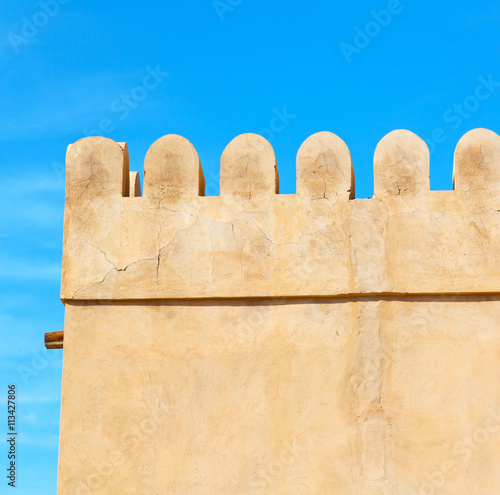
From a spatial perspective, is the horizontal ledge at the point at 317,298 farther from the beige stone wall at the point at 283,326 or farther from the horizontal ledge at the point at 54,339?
the horizontal ledge at the point at 54,339

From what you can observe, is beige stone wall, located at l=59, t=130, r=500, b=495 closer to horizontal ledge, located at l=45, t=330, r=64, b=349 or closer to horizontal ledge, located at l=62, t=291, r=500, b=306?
horizontal ledge, located at l=62, t=291, r=500, b=306

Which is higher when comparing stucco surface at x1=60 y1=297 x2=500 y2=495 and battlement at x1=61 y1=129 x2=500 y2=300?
battlement at x1=61 y1=129 x2=500 y2=300

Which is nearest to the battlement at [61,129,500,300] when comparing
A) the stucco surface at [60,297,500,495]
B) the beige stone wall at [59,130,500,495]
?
the beige stone wall at [59,130,500,495]

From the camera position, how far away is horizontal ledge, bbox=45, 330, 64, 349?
272 inches

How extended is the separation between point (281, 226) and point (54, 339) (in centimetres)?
213

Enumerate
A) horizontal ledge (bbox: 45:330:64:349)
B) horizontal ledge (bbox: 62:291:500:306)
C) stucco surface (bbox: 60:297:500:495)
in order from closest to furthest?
stucco surface (bbox: 60:297:500:495) → horizontal ledge (bbox: 62:291:500:306) → horizontal ledge (bbox: 45:330:64:349)

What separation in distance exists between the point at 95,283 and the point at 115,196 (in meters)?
0.71

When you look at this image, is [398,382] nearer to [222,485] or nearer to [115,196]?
[222,485]

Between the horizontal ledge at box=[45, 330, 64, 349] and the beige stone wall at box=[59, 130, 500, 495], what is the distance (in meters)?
0.55

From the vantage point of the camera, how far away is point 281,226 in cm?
643

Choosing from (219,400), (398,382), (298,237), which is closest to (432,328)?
(398,382)
